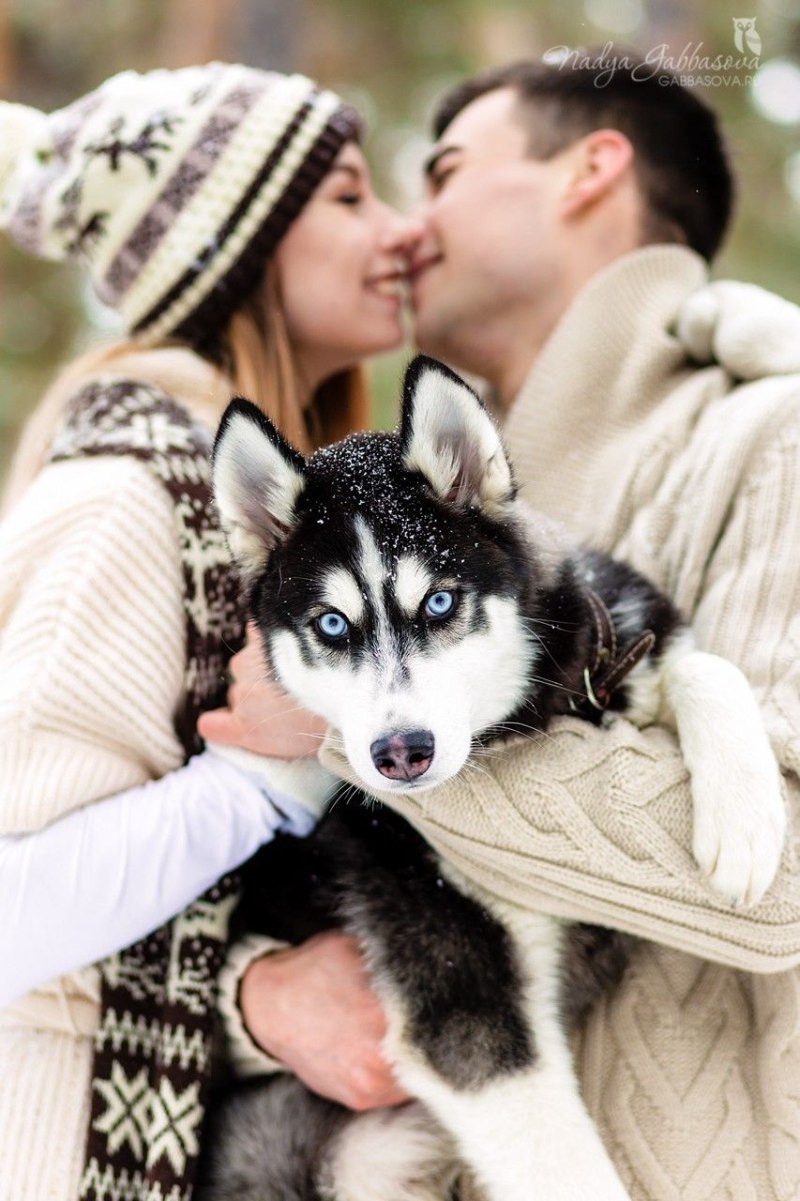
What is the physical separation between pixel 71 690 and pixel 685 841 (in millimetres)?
1113

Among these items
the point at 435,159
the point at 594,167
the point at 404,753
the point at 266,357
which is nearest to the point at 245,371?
the point at 266,357

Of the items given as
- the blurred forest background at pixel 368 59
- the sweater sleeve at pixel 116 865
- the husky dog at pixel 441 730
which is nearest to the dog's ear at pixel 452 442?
the husky dog at pixel 441 730

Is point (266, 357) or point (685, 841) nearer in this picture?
point (685, 841)

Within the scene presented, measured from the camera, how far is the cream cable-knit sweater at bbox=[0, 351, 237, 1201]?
1.86 metres

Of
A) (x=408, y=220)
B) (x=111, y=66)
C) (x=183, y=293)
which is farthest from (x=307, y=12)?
(x=183, y=293)

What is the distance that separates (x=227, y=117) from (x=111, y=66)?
16.8 feet

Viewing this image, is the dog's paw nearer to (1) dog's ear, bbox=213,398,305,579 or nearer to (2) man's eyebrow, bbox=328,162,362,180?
(1) dog's ear, bbox=213,398,305,579

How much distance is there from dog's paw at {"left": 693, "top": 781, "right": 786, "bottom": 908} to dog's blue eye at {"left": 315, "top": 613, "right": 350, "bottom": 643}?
27.0 inches

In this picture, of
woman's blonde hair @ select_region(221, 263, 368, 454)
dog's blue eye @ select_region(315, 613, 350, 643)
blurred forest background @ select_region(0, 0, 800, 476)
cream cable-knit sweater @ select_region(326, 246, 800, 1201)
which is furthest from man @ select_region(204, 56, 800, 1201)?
blurred forest background @ select_region(0, 0, 800, 476)

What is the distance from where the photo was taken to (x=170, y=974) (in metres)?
2.06

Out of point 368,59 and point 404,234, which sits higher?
point 368,59

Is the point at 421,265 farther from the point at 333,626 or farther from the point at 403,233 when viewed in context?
the point at 333,626

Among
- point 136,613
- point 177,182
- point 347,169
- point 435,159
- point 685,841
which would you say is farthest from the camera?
point 435,159

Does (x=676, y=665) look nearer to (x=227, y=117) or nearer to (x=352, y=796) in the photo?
(x=352, y=796)
